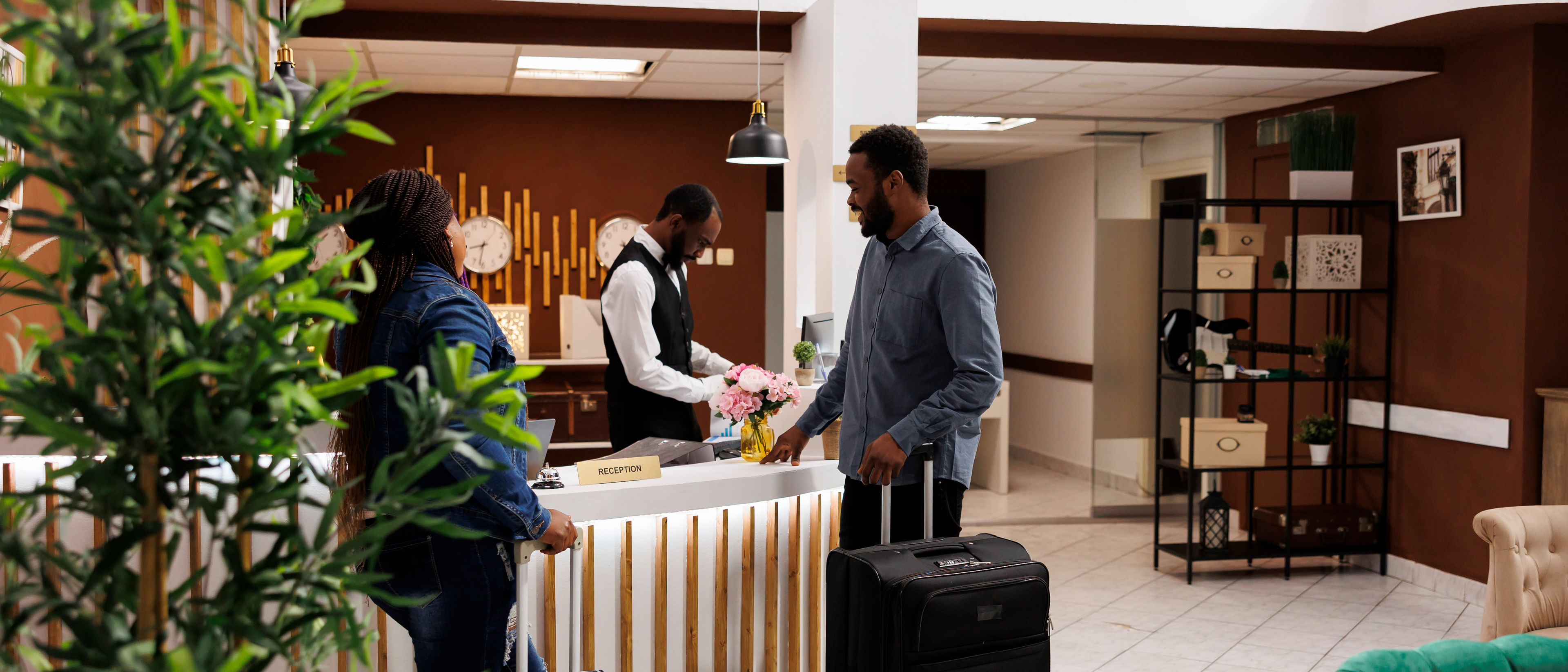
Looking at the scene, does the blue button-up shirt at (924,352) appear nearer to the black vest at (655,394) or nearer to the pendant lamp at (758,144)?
the black vest at (655,394)

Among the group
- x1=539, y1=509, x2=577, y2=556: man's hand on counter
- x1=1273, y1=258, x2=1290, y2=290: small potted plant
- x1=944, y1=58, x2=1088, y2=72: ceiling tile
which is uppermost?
x1=944, y1=58, x2=1088, y2=72: ceiling tile

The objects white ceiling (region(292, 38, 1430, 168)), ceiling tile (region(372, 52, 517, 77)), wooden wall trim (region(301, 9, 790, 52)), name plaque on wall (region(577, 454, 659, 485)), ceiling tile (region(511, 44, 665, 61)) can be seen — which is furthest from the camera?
ceiling tile (region(372, 52, 517, 77))

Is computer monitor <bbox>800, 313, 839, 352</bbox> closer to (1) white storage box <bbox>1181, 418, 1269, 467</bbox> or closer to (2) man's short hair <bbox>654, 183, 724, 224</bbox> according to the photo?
(2) man's short hair <bbox>654, 183, 724, 224</bbox>

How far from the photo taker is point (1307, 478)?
6148mm

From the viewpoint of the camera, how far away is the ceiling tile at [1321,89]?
5.60 m

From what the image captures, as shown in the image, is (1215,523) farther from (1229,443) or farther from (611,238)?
(611,238)

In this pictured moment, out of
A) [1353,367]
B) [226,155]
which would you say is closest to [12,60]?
[226,155]

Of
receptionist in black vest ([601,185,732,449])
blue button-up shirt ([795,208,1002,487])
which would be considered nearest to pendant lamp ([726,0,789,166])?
receptionist in black vest ([601,185,732,449])

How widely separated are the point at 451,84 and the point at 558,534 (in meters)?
4.85

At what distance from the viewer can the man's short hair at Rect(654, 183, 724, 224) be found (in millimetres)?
3508

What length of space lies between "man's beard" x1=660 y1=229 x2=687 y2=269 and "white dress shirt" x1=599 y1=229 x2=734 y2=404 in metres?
0.14

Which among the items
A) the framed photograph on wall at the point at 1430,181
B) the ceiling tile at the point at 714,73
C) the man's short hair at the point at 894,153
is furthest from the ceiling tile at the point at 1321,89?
the man's short hair at the point at 894,153

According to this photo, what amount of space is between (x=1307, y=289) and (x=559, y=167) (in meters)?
4.39

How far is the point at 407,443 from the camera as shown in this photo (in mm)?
1838
